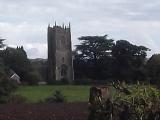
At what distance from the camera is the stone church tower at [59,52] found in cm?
14150

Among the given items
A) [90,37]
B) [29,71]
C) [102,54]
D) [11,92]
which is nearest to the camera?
[11,92]

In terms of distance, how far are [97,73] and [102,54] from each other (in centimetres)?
935

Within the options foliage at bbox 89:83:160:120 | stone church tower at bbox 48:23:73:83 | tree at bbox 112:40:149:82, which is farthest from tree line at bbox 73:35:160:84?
foliage at bbox 89:83:160:120

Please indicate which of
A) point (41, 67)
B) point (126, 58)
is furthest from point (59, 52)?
point (126, 58)

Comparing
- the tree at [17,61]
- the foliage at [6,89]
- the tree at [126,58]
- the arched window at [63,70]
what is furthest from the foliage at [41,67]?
the foliage at [6,89]

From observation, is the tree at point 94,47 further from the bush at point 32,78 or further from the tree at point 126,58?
the bush at point 32,78

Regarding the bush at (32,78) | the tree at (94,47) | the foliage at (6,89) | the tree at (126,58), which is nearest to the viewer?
the foliage at (6,89)

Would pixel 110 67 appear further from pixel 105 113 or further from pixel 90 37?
pixel 105 113

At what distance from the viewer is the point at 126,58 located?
11275cm

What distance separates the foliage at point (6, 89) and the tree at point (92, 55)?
7063 cm

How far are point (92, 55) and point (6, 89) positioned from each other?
85393 mm

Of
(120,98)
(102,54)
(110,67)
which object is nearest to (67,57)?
(102,54)

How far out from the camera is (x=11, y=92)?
46.5m

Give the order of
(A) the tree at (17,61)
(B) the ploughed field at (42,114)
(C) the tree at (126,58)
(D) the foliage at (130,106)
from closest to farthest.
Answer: (D) the foliage at (130,106), (B) the ploughed field at (42,114), (C) the tree at (126,58), (A) the tree at (17,61)
